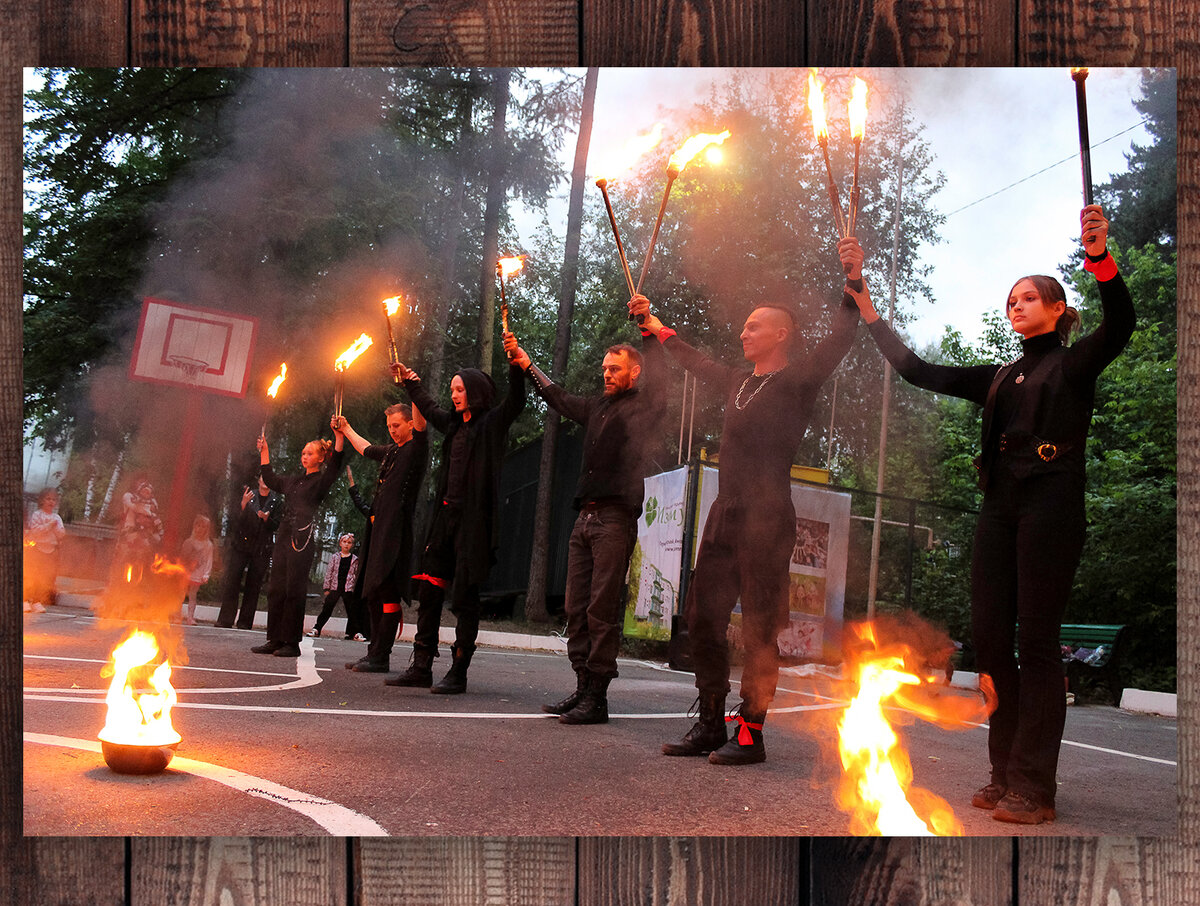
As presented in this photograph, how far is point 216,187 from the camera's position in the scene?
258cm

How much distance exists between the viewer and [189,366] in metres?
2.51

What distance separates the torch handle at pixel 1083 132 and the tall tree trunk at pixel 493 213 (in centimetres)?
142

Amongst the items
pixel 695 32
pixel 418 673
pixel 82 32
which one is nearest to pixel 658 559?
pixel 418 673

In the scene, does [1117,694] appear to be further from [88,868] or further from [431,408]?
[88,868]

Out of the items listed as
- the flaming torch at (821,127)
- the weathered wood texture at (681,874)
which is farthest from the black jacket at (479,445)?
the flaming torch at (821,127)

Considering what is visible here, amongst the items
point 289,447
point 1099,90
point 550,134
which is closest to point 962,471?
point 1099,90

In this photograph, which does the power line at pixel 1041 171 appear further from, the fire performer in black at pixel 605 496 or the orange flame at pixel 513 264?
the orange flame at pixel 513 264

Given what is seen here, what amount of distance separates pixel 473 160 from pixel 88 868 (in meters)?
1.97

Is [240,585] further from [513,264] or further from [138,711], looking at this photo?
[513,264]

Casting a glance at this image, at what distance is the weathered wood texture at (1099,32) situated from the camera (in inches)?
104

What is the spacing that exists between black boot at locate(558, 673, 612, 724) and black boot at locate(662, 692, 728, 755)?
0.18 meters

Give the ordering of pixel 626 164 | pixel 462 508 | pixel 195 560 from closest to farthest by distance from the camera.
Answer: pixel 195 560
pixel 626 164
pixel 462 508

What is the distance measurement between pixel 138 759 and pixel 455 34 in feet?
6.40

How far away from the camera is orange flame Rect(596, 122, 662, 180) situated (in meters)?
2.55
